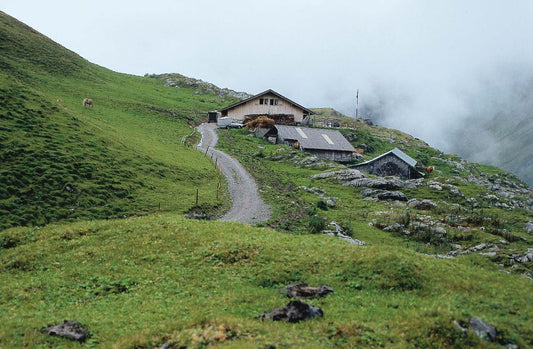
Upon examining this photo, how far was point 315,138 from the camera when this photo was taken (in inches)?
3228

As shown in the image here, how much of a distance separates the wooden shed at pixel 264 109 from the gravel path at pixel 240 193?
2627cm

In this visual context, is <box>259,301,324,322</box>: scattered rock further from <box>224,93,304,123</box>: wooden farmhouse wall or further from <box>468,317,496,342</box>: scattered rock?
<box>224,93,304,123</box>: wooden farmhouse wall

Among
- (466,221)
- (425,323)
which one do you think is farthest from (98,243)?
(466,221)

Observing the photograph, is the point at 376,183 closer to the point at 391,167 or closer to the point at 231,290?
the point at 391,167

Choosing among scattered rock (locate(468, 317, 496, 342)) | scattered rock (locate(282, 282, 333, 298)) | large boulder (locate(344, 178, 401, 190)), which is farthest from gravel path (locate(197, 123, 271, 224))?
scattered rock (locate(468, 317, 496, 342))

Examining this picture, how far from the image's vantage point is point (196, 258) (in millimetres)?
22297

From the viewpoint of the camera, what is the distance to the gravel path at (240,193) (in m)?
37.8

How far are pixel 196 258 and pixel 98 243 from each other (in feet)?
25.4

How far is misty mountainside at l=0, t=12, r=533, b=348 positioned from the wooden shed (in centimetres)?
4018

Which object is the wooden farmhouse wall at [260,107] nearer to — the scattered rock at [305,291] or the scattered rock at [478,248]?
the scattered rock at [478,248]

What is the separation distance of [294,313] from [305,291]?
2.66 meters

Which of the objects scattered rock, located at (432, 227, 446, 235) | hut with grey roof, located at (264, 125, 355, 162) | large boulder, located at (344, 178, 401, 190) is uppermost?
hut with grey roof, located at (264, 125, 355, 162)

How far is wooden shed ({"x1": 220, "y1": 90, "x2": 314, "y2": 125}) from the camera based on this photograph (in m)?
100

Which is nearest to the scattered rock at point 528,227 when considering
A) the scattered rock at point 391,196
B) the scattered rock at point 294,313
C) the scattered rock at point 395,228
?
the scattered rock at point 391,196
